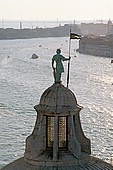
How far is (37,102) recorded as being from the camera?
76.5 feet

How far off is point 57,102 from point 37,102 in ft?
64.8

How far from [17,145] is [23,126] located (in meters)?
2.88

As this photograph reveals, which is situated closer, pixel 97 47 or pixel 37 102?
pixel 37 102

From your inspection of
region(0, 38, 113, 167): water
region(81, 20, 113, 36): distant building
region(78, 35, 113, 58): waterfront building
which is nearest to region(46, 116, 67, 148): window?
region(0, 38, 113, 167): water

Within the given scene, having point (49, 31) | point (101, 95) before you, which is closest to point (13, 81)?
point (101, 95)

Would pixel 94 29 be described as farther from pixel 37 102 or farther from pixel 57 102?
pixel 57 102

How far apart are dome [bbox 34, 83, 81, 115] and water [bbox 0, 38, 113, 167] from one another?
9.84 metres

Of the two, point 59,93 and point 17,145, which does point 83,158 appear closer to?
point 59,93

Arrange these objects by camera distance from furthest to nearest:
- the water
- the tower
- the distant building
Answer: the distant building
the water
the tower

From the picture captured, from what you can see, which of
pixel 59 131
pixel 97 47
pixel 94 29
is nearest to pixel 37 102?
pixel 59 131

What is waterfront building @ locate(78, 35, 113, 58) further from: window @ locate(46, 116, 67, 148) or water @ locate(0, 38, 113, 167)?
window @ locate(46, 116, 67, 148)

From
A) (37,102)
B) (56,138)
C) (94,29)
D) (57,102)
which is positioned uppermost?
(57,102)

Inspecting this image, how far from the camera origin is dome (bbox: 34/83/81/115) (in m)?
3.57

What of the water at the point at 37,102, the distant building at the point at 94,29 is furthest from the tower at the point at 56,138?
the distant building at the point at 94,29
